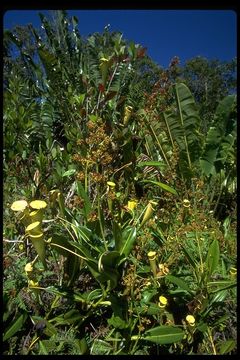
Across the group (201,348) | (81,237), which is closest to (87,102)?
(81,237)

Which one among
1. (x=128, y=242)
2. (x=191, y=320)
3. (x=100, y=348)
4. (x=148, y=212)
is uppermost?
(x=148, y=212)

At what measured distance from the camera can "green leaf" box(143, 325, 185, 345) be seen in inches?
56.5

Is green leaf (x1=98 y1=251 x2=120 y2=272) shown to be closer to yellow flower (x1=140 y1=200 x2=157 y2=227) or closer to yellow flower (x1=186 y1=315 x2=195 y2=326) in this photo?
yellow flower (x1=140 y1=200 x2=157 y2=227)

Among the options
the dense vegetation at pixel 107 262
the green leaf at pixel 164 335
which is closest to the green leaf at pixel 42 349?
the dense vegetation at pixel 107 262

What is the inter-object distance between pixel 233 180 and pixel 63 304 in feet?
8.06

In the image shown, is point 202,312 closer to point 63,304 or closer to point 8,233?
point 63,304

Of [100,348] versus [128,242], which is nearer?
[100,348]

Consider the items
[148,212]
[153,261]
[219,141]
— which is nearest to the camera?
[153,261]

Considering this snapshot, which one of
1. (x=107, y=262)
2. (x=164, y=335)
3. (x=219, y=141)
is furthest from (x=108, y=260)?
(x=219, y=141)

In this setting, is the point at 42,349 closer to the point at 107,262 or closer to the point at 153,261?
the point at 107,262

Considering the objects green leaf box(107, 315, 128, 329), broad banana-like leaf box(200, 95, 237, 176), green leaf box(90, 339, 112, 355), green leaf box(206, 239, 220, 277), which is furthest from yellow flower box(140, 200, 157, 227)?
broad banana-like leaf box(200, 95, 237, 176)

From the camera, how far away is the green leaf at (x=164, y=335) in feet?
4.71

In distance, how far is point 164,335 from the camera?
1.45 m

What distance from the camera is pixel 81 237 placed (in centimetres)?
165
